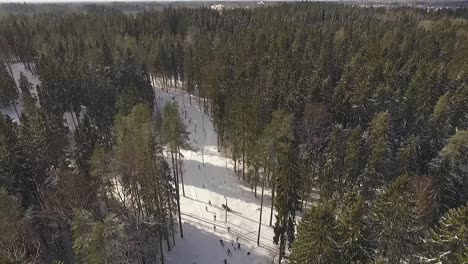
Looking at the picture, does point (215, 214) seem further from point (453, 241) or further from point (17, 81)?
point (17, 81)

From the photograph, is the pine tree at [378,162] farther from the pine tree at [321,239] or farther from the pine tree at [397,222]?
the pine tree at [321,239]

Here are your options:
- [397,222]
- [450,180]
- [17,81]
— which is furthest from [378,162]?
[17,81]

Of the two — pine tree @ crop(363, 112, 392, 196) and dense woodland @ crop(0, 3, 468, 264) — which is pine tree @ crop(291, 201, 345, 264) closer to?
dense woodland @ crop(0, 3, 468, 264)

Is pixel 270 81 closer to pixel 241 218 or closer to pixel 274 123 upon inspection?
pixel 274 123

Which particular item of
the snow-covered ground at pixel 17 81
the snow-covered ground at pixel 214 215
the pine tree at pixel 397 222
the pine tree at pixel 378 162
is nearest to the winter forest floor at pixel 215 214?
the snow-covered ground at pixel 214 215

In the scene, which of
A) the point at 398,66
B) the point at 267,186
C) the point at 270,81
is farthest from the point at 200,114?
the point at 398,66

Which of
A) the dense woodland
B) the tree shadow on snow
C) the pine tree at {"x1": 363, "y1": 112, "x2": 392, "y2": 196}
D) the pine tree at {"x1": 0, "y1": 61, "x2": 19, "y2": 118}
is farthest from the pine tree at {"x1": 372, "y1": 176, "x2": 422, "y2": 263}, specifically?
the pine tree at {"x1": 0, "y1": 61, "x2": 19, "y2": 118}
